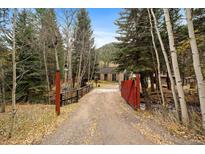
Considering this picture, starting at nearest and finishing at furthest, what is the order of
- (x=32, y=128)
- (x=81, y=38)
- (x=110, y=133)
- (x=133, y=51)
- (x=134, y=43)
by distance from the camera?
(x=110, y=133) → (x=32, y=128) → (x=133, y=51) → (x=134, y=43) → (x=81, y=38)

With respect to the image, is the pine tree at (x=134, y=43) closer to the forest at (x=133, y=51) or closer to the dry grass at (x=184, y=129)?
the forest at (x=133, y=51)

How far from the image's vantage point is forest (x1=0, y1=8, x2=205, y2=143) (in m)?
3.92

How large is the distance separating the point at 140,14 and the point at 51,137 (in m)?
6.22

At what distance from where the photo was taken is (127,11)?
8.17 meters

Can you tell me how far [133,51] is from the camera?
7.77 meters

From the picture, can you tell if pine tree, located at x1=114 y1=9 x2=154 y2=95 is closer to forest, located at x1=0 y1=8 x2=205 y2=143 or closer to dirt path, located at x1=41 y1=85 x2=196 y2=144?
forest, located at x1=0 y1=8 x2=205 y2=143

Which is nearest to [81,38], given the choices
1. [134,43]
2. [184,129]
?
[134,43]

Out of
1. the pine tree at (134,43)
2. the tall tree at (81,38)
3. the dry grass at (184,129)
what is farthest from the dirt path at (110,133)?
the tall tree at (81,38)

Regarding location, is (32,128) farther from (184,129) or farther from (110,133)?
(184,129)

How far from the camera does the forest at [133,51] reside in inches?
154

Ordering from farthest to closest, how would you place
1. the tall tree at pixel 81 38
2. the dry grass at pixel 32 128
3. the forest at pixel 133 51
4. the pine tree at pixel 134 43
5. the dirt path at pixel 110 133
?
the tall tree at pixel 81 38
the pine tree at pixel 134 43
the forest at pixel 133 51
the dry grass at pixel 32 128
the dirt path at pixel 110 133

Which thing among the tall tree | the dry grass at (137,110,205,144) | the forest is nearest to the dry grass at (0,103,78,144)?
the forest
